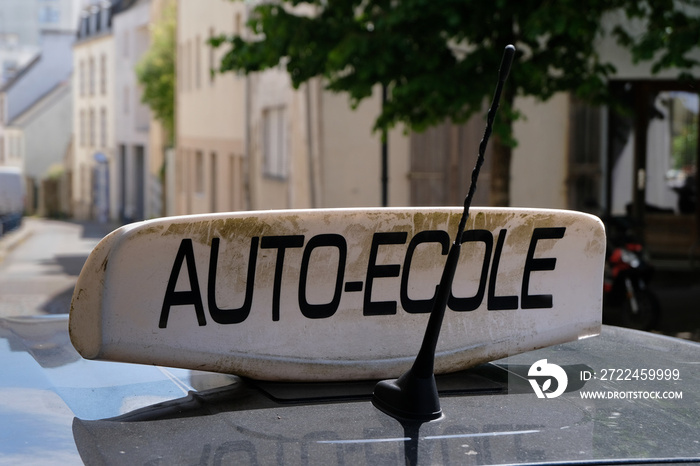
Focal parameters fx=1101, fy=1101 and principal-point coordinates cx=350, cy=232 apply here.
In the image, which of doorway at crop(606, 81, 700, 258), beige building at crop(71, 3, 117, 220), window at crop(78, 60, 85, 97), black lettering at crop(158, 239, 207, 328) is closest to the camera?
black lettering at crop(158, 239, 207, 328)

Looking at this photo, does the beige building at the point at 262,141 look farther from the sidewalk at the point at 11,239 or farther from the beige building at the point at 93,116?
the beige building at the point at 93,116

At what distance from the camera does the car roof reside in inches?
58.0

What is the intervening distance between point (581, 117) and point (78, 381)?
1585 centimetres

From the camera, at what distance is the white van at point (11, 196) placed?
36469 mm

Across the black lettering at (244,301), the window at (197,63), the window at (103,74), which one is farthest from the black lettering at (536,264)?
the window at (103,74)

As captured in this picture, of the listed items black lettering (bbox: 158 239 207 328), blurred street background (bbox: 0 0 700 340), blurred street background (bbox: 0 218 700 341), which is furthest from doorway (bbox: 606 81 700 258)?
black lettering (bbox: 158 239 207 328)

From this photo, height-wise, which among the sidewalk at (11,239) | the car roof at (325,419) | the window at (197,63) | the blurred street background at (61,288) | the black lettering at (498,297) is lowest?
the sidewalk at (11,239)

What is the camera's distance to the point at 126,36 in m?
50.5

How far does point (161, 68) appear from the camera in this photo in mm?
35281

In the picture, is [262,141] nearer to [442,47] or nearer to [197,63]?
[197,63]

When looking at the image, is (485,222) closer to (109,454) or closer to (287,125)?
(109,454)

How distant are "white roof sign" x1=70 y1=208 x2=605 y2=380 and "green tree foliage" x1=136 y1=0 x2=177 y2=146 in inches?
1338

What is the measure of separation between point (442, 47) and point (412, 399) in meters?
8.67

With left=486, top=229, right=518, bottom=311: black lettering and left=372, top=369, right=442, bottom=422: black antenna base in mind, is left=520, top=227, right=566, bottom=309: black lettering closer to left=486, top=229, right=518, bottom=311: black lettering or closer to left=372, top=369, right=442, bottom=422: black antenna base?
left=486, top=229, right=518, bottom=311: black lettering
